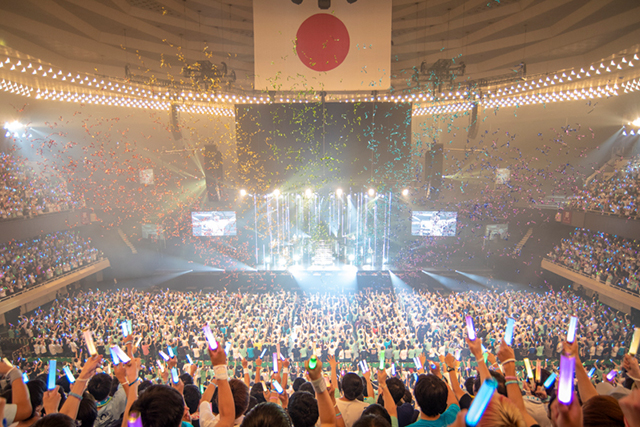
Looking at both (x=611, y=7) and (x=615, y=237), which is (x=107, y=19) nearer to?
(x=611, y=7)

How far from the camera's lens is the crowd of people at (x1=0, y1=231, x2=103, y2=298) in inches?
389

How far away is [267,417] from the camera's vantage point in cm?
118

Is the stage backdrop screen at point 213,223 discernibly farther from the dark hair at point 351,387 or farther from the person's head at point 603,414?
the person's head at point 603,414

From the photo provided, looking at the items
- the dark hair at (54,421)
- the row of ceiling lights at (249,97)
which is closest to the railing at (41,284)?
the row of ceiling lights at (249,97)

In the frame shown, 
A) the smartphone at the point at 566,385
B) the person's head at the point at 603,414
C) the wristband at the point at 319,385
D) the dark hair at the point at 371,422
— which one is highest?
the smartphone at the point at 566,385

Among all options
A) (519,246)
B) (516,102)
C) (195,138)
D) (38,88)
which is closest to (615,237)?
(519,246)

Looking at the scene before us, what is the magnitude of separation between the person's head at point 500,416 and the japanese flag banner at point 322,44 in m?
5.79

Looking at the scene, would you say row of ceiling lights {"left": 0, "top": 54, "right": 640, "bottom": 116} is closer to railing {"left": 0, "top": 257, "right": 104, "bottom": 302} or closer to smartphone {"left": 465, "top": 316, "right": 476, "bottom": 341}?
railing {"left": 0, "top": 257, "right": 104, "bottom": 302}

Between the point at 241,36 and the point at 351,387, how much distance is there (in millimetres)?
13247

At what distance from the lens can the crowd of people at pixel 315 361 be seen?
1665 mm

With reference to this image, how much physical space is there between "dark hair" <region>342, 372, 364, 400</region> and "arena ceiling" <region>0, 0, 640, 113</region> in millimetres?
10320

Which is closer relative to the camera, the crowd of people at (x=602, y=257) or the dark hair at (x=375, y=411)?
the dark hair at (x=375, y=411)

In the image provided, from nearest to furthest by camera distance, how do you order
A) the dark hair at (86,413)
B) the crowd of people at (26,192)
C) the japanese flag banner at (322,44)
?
the dark hair at (86,413) < the japanese flag banner at (322,44) < the crowd of people at (26,192)

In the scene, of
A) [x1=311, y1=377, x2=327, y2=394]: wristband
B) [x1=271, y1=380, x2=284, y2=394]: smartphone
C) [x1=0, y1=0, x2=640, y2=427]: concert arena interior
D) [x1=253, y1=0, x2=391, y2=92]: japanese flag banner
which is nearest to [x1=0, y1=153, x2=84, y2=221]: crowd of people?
[x1=0, y1=0, x2=640, y2=427]: concert arena interior
